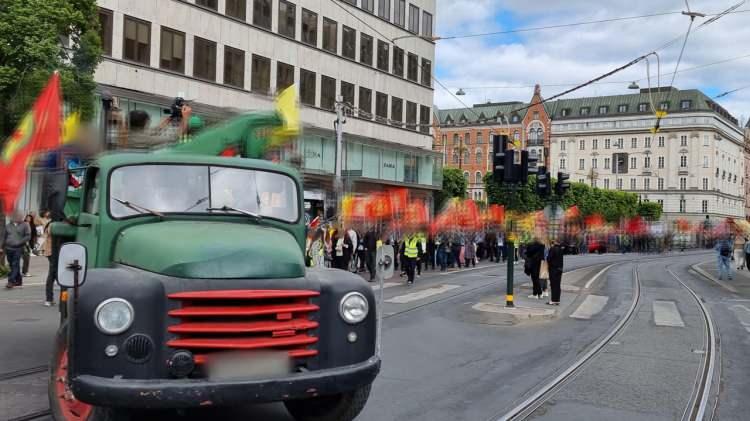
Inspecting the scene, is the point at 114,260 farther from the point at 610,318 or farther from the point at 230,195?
the point at 610,318

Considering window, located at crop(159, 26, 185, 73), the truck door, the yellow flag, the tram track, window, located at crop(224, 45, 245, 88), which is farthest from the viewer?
window, located at crop(224, 45, 245, 88)

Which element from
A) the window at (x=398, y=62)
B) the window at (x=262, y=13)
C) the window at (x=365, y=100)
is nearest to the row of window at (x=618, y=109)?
the window at (x=398, y=62)

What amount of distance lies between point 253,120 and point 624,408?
5.27m

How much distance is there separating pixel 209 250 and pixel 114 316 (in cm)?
82

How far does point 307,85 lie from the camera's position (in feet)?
123

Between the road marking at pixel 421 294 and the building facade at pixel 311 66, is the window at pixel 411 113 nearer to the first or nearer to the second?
the building facade at pixel 311 66

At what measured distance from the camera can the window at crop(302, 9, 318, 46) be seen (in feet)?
123

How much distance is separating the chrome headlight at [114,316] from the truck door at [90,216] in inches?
65.2

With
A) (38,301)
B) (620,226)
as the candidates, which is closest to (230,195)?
(38,301)

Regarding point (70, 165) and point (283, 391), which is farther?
point (70, 165)

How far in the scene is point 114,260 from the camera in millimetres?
6277

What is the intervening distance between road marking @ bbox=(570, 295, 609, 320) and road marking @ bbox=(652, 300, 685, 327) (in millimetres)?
1156

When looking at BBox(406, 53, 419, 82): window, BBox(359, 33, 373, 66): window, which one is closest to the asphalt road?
BBox(359, 33, 373, 66): window

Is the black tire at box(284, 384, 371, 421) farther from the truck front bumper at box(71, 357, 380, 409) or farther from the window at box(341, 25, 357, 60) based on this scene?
the window at box(341, 25, 357, 60)
